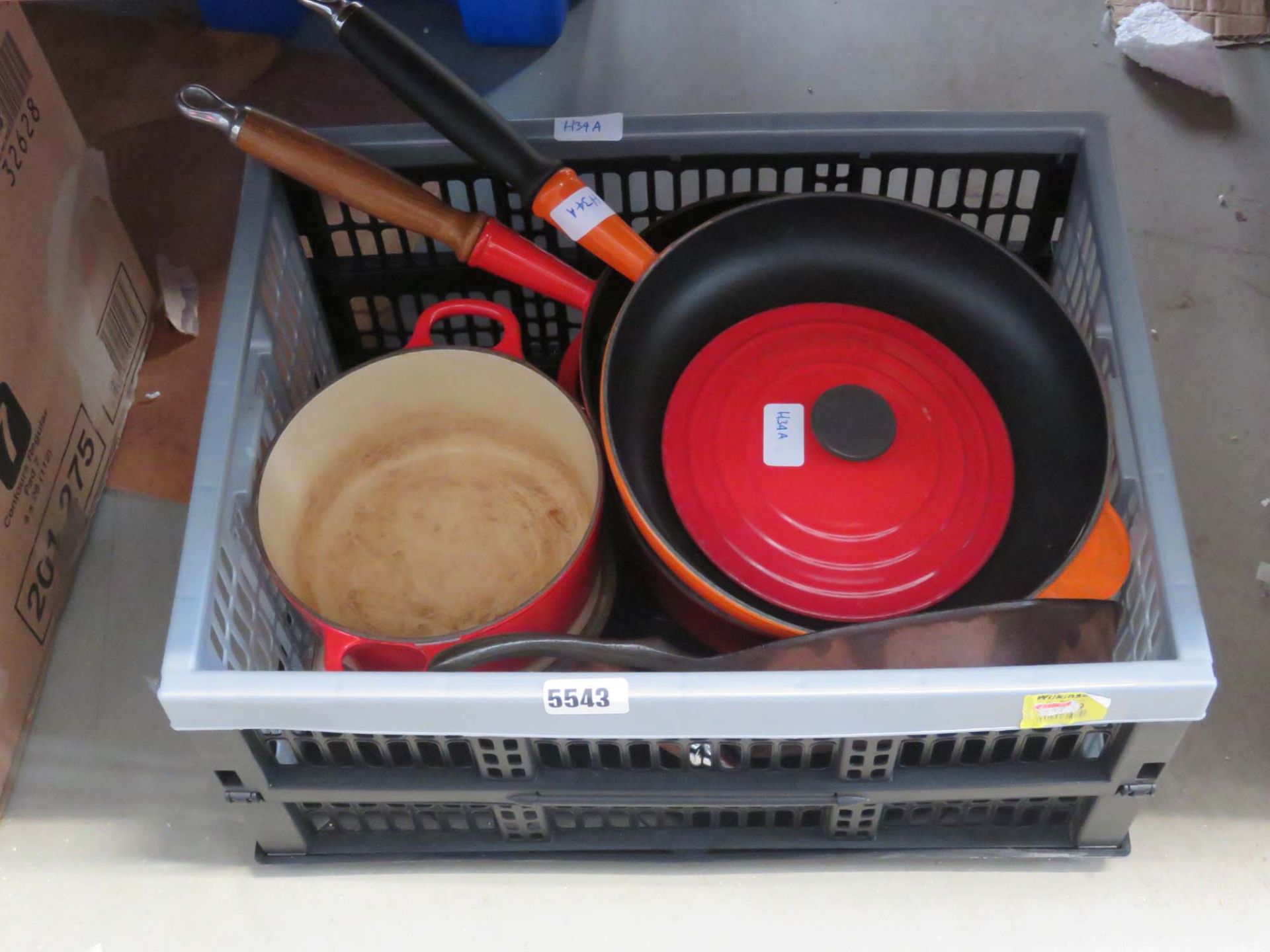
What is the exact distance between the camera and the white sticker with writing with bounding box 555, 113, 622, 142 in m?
0.76

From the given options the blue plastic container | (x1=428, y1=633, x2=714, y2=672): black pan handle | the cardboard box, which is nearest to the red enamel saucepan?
(x1=428, y1=633, x2=714, y2=672): black pan handle

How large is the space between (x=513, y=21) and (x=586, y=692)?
88cm

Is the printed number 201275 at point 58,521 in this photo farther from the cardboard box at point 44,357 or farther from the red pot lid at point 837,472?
the red pot lid at point 837,472

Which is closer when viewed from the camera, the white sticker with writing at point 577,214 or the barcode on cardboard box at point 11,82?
the white sticker with writing at point 577,214

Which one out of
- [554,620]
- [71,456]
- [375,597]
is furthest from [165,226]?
[554,620]

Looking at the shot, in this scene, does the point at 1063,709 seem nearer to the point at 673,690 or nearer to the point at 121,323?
the point at 673,690

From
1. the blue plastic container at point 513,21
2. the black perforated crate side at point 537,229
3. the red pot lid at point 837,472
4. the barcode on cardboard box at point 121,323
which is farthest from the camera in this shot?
the blue plastic container at point 513,21

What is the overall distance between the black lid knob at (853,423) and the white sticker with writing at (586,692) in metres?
0.21

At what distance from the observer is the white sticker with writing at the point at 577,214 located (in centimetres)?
69

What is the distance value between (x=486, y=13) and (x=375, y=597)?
714mm

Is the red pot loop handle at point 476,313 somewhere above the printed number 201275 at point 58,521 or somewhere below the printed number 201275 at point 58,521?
above

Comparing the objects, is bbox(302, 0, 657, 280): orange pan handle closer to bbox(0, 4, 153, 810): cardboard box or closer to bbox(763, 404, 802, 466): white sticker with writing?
bbox(763, 404, 802, 466): white sticker with writing

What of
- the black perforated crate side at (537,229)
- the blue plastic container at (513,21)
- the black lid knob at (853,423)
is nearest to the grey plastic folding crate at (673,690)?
the black perforated crate side at (537,229)

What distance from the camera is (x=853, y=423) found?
2.25 feet
